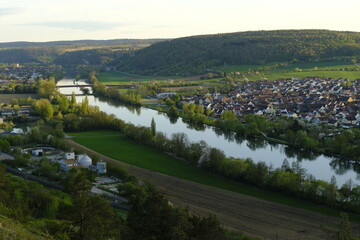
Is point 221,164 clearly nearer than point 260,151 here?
Yes

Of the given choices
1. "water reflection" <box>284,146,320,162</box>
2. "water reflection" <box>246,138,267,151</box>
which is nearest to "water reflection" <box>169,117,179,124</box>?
"water reflection" <box>246,138,267,151</box>

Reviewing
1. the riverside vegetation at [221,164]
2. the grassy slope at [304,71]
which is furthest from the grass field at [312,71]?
the riverside vegetation at [221,164]

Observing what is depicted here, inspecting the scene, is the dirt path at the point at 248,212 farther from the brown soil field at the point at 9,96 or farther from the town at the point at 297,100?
the brown soil field at the point at 9,96

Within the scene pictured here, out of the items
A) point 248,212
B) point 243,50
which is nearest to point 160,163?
point 248,212

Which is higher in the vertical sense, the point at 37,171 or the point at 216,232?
the point at 216,232

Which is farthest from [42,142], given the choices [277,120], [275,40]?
[275,40]

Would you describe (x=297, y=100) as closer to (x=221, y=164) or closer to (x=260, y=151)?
(x=260, y=151)

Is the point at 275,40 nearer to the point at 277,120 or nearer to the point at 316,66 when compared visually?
the point at 316,66
